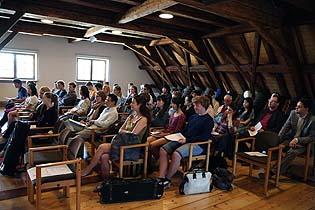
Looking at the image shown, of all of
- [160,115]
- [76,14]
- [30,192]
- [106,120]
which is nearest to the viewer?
[30,192]

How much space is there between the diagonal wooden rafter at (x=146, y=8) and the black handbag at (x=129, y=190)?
2117 mm

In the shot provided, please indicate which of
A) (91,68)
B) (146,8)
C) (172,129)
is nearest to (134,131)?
(172,129)

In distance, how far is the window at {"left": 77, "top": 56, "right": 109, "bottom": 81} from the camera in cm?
927

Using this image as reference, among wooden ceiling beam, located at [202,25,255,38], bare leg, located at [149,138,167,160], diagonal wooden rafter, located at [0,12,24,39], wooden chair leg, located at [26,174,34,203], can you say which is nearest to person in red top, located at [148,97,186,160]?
bare leg, located at [149,138,167,160]

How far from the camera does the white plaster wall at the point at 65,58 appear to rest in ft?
27.0

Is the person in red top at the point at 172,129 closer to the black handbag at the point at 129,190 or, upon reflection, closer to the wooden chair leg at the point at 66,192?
the black handbag at the point at 129,190

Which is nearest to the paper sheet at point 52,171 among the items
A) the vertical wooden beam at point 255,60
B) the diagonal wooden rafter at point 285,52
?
the diagonal wooden rafter at point 285,52

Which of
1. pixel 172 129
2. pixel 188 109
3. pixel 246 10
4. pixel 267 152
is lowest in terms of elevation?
pixel 267 152

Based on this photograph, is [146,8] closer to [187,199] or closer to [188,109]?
[188,109]

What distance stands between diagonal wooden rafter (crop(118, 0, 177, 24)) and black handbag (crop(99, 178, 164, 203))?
2117mm

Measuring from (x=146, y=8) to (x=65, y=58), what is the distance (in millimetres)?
5962

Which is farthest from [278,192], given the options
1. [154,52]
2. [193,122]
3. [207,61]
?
[154,52]

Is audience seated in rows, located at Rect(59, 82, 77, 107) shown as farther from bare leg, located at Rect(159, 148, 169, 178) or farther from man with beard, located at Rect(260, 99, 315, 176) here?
man with beard, located at Rect(260, 99, 315, 176)

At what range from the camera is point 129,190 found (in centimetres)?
274
